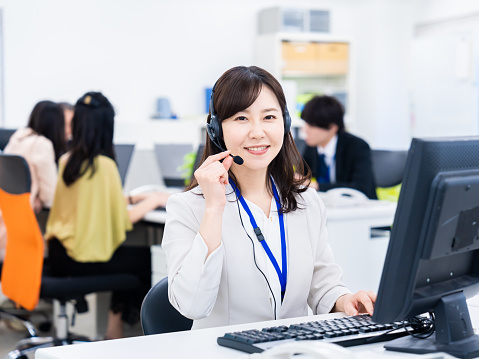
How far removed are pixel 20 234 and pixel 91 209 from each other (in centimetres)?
32

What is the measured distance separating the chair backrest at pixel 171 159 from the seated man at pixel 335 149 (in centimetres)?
78

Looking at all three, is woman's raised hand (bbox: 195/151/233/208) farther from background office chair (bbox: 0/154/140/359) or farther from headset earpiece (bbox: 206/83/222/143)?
background office chair (bbox: 0/154/140/359)

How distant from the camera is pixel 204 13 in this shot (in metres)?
7.18

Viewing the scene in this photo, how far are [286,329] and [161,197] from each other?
2252 mm

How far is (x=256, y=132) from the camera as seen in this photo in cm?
172

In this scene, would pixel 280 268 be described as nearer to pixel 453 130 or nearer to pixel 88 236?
pixel 88 236

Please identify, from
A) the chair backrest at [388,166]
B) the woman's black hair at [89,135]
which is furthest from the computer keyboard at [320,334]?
the chair backrest at [388,166]

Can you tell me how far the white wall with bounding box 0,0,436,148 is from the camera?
20.5 feet

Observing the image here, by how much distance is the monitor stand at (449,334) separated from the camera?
1.28 meters

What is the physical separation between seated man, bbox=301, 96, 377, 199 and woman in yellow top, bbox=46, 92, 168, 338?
125 centimetres

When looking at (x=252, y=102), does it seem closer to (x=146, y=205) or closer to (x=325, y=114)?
(x=146, y=205)

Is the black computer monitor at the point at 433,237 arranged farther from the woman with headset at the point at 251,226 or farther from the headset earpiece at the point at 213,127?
the headset earpiece at the point at 213,127

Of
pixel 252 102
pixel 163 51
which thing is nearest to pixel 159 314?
pixel 252 102

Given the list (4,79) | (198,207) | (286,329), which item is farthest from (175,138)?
(286,329)
